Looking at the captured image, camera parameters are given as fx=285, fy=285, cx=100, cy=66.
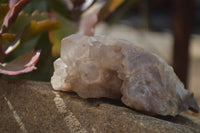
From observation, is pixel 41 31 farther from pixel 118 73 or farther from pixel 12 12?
pixel 118 73

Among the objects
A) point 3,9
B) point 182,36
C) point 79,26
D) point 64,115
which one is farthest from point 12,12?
point 182,36

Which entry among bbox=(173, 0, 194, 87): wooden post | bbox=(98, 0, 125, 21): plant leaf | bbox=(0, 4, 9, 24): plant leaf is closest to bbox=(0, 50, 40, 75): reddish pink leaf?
bbox=(0, 4, 9, 24): plant leaf

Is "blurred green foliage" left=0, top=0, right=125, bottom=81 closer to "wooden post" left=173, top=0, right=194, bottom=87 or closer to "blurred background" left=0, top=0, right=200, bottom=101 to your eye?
"blurred background" left=0, top=0, right=200, bottom=101

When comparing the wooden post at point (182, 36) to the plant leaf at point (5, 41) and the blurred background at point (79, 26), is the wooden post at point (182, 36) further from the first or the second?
the plant leaf at point (5, 41)

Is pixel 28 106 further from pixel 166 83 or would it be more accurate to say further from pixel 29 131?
pixel 166 83

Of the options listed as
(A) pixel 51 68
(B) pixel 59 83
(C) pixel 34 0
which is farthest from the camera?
(C) pixel 34 0

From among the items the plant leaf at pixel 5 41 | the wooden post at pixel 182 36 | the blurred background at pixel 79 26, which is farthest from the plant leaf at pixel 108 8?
the wooden post at pixel 182 36

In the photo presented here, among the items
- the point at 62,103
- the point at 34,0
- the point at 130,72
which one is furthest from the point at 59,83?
the point at 34,0
